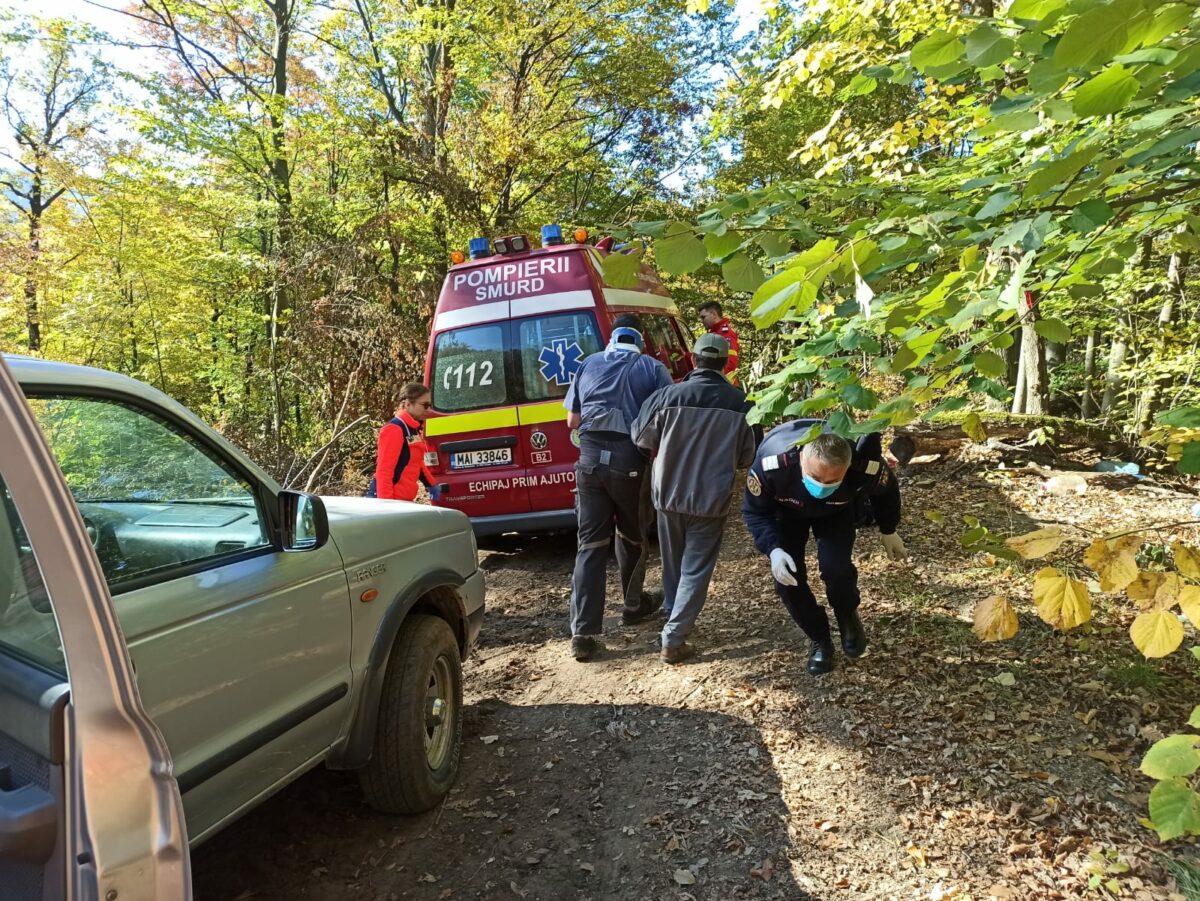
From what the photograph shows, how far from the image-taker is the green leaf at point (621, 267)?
5.22 feet

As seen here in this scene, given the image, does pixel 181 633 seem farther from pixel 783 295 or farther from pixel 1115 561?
pixel 1115 561

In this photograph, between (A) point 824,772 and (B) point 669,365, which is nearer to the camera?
(A) point 824,772

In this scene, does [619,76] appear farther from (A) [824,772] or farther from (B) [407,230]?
(A) [824,772]

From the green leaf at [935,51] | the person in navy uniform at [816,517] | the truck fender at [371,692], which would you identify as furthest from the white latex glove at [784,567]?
the green leaf at [935,51]

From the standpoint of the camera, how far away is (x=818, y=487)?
11.8 ft

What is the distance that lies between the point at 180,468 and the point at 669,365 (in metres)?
5.49

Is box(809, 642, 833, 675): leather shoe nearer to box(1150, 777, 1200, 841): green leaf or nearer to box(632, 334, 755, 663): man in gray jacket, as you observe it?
box(632, 334, 755, 663): man in gray jacket

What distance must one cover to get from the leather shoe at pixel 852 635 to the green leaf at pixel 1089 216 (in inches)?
105

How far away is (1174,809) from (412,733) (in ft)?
7.74

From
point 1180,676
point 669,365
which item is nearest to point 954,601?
point 1180,676

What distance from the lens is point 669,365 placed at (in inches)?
285

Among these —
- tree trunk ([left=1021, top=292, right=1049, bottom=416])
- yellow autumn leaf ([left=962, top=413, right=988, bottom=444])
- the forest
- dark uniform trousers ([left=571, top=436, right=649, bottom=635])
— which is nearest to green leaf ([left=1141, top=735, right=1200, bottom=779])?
the forest

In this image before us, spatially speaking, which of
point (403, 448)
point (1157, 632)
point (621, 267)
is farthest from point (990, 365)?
point (403, 448)

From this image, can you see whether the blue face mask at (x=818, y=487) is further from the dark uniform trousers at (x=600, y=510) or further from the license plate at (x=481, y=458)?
the license plate at (x=481, y=458)
